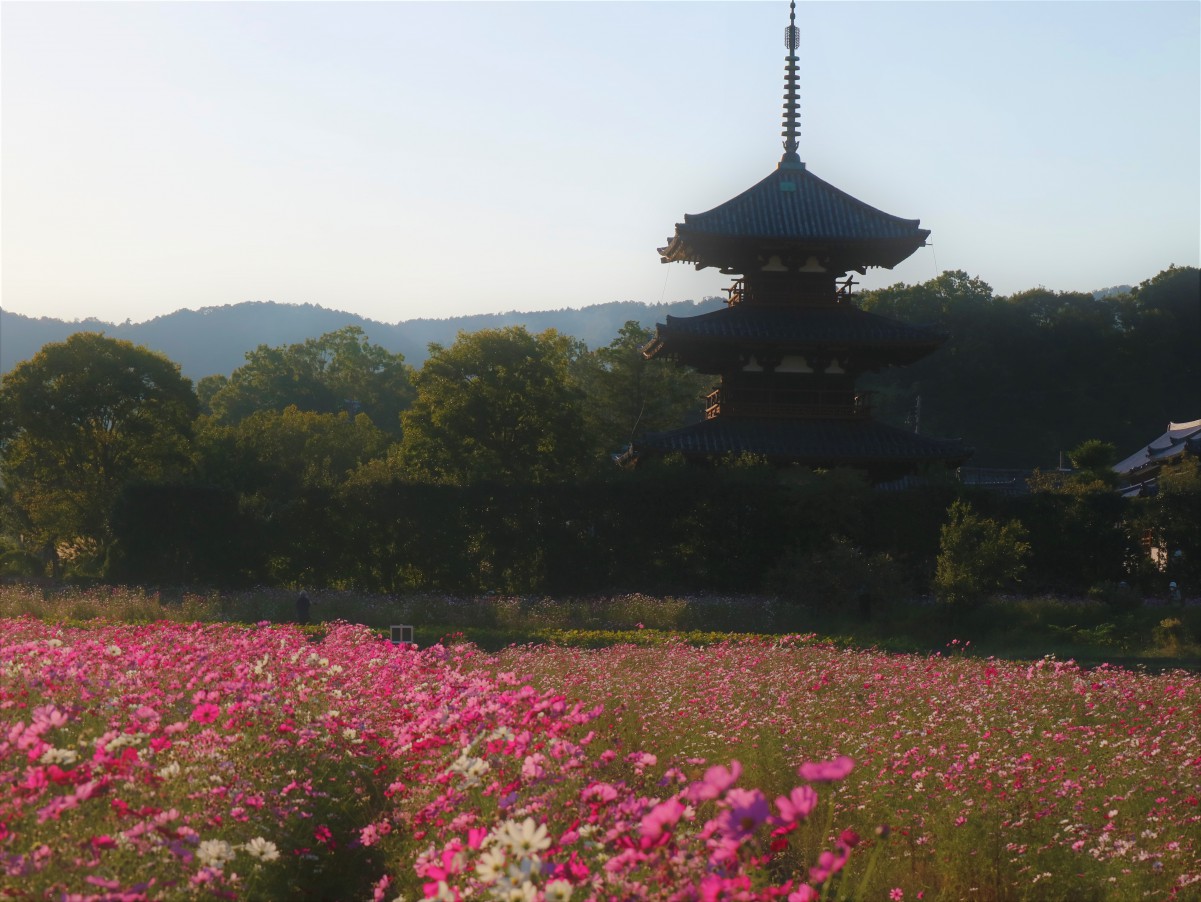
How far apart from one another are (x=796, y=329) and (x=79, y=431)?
24.0m

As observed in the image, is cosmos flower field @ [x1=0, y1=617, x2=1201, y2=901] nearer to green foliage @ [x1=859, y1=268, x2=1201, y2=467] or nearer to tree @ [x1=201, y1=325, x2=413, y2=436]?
tree @ [x1=201, y1=325, x2=413, y2=436]

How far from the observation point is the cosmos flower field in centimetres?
368

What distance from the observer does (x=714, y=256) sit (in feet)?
97.9

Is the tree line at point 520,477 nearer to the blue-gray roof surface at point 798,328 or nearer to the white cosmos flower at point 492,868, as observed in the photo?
the blue-gray roof surface at point 798,328

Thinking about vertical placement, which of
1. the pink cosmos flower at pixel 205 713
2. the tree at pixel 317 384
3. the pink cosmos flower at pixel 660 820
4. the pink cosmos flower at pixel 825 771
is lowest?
the pink cosmos flower at pixel 205 713

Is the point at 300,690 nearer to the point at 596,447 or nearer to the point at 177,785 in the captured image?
the point at 177,785

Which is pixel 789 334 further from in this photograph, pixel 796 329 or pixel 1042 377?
pixel 1042 377

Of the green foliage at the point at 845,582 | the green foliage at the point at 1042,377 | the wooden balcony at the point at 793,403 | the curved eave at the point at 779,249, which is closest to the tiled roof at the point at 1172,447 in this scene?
the green foliage at the point at 1042,377

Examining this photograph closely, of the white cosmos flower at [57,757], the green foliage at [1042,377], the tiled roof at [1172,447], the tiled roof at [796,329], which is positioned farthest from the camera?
the green foliage at [1042,377]

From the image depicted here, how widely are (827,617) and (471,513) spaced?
9.10m

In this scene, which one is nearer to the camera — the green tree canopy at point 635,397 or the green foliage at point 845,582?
the green foliage at point 845,582

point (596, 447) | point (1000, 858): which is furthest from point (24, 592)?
point (596, 447)

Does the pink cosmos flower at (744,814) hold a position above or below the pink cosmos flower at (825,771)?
below

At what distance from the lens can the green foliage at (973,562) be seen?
65.0 feet
